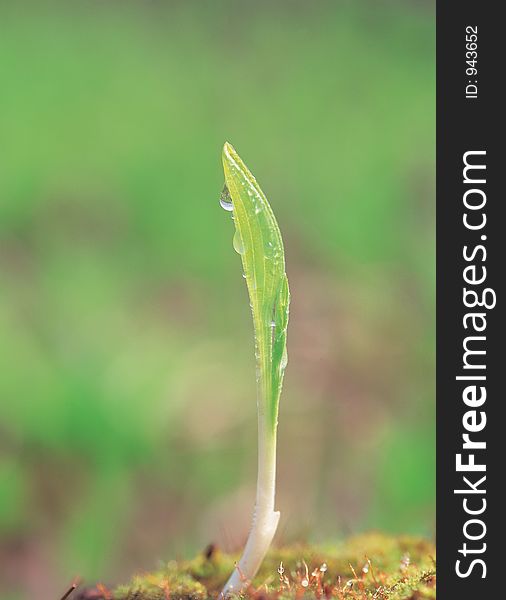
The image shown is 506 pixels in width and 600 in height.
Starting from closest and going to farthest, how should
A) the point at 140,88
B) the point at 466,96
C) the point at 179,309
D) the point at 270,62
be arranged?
the point at 466,96
the point at 179,309
the point at 140,88
the point at 270,62

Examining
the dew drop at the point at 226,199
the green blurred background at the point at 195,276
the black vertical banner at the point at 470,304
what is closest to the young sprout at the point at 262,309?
the dew drop at the point at 226,199

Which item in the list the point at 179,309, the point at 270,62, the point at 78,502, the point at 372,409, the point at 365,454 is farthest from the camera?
the point at 270,62

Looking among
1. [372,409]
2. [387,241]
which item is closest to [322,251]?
[387,241]

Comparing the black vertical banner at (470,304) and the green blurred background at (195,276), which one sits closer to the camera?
the black vertical banner at (470,304)

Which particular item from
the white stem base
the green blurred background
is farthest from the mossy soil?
the green blurred background

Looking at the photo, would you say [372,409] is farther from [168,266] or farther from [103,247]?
[103,247]

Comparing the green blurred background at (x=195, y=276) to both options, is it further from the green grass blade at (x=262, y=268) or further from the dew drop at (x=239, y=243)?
the dew drop at (x=239, y=243)

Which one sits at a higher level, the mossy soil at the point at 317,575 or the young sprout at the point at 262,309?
the young sprout at the point at 262,309
